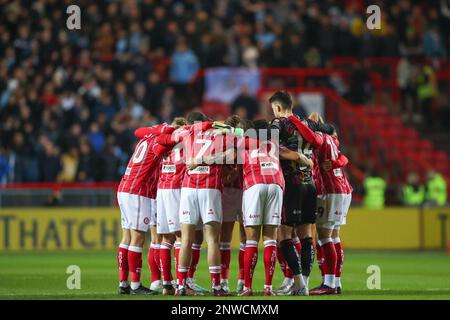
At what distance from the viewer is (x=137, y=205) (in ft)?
48.8

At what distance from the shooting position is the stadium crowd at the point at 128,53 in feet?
85.8

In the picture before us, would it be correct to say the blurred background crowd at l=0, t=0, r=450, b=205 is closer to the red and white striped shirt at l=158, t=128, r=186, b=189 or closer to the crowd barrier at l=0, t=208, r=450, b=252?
the crowd barrier at l=0, t=208, r=450, b=252

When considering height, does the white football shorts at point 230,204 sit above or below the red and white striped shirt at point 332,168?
below

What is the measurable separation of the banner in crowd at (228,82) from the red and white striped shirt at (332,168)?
43.6 ft

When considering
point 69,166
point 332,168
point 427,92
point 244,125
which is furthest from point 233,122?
point 427,92

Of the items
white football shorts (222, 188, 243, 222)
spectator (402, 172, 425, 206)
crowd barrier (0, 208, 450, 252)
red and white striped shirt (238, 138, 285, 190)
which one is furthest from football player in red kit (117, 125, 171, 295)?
spectator (402, 172, 425, 206)

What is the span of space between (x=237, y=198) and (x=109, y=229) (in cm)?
1077

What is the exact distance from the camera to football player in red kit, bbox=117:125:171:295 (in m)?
14.8

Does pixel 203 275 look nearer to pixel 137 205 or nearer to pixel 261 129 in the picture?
A: pixel 137 205

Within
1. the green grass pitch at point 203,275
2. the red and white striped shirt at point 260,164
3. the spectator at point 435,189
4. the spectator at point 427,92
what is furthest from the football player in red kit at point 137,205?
the spectator at point 427,92

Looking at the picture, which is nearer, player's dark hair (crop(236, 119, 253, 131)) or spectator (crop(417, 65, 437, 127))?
player's dark hair (crop(236, 119, 253, 131))

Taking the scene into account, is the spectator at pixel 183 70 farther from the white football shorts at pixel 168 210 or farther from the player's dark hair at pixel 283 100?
the player's dark hair at pixel 283 100

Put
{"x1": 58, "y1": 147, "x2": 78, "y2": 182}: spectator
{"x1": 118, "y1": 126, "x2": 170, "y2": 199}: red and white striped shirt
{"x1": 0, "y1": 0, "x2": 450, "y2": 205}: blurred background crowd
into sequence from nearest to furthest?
{"x1": 118, "y1": 126, "x2": 170, "y2": 199}: red and white striped shirt
{"x1": 58, "y1": 147, "x2": 78, "y2": 182}: spectator
{"x1": 0, "y1": 0, "x2": 450, "y2": 205}: blurred background crowd
